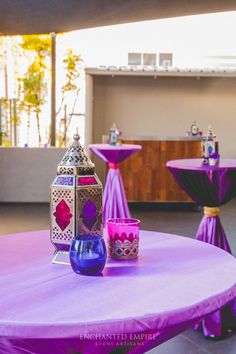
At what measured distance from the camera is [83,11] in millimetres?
6727

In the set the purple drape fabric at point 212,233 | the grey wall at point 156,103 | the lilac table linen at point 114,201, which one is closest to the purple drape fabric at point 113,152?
the lilac table linen at point 114,201

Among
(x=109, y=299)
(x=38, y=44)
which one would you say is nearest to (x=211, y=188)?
(x=109, y=299)

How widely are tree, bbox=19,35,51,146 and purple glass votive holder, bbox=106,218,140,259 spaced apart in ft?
21.5

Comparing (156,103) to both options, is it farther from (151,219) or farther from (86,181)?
(86,181)

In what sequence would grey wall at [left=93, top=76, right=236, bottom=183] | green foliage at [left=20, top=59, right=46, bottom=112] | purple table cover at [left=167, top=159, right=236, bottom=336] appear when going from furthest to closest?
grey wall at [left=93, top=76, right=236, bottom=183] < green foliage at [left=20, top=59, right=46, bottom=112] < purple table cover at [left=167, top=159, right=236, bottom=336]

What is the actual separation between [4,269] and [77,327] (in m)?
0.45

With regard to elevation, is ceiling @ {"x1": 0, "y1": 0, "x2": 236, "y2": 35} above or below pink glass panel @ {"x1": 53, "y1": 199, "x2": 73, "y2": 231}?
above

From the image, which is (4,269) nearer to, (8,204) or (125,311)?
(125,311)

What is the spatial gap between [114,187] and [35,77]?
3.48 metres

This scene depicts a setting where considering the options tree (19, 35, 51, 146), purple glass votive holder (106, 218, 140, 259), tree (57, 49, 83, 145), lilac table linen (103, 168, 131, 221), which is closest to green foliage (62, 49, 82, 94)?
tree (57, 49, 83, 145)

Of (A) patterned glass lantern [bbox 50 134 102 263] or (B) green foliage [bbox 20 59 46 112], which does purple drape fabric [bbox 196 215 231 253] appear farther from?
(B) green foliage [bbox 20 59 46 112]

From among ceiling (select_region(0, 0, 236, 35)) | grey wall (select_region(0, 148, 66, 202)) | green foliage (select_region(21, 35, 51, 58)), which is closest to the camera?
ceiling (select_region(0, 0, 236, 35))

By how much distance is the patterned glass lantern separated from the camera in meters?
1.43

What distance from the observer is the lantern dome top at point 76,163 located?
1483 mm
